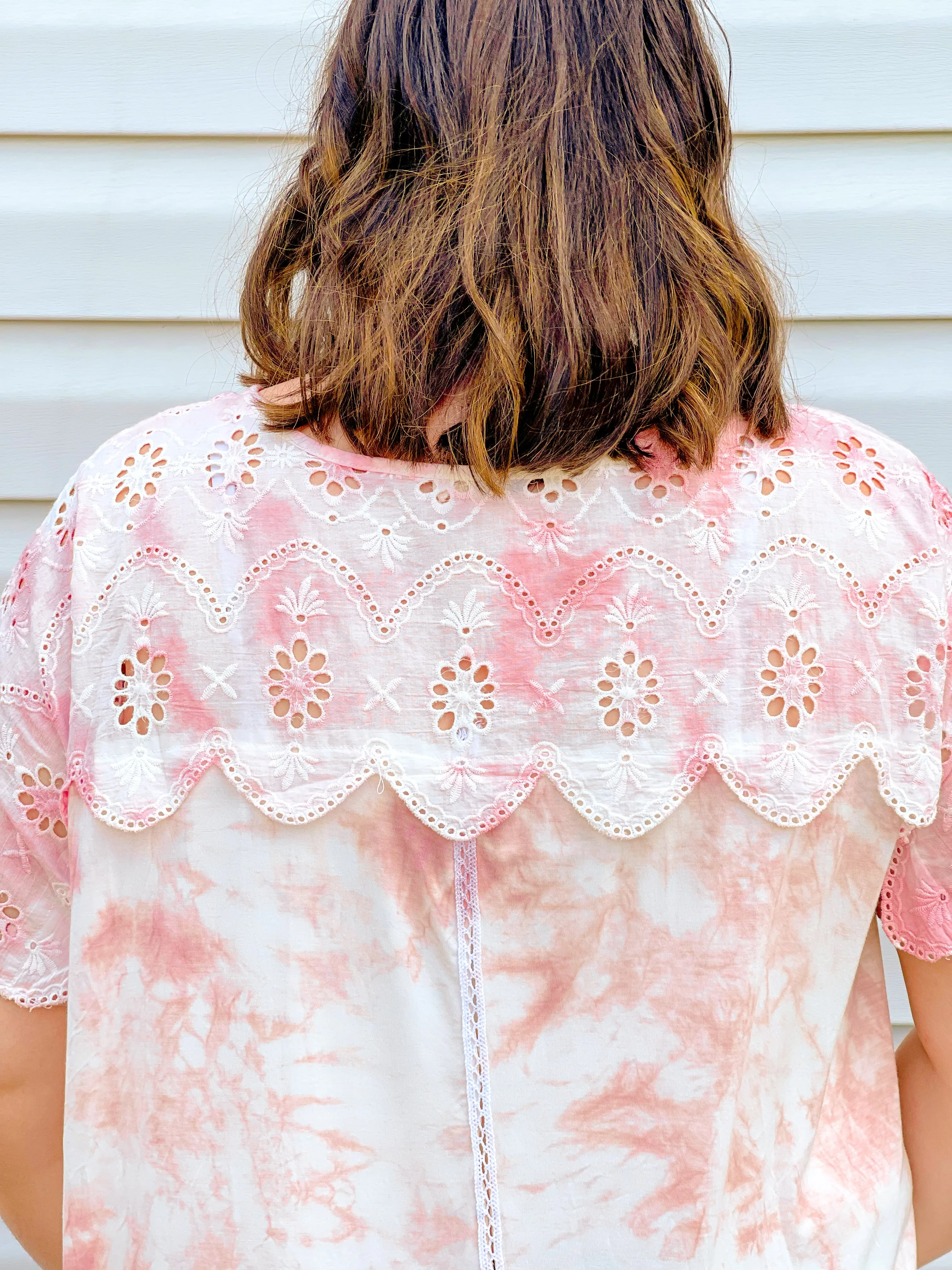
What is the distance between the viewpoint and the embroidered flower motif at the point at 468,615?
0.86 metres

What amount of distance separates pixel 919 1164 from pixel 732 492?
0.70 meters

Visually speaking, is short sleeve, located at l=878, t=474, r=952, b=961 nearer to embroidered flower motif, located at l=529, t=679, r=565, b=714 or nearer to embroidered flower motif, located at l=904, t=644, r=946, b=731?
embroidered flower motif, located at l=904, t=644, r=946, b=731

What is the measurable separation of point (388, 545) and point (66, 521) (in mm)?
272

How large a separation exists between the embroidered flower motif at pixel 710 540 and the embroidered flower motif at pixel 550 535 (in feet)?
0.30

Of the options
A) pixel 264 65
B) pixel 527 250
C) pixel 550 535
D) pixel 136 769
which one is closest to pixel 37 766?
pixel 136 769

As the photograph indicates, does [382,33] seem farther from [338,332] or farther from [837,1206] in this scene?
[837,1206]

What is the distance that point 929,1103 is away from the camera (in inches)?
44.1

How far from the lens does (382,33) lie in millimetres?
906

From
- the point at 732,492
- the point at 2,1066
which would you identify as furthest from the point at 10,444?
the point at 732,492

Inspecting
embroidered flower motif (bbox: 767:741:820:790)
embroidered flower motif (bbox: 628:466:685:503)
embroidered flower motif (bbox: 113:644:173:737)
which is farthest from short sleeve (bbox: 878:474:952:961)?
embroidered flower motif (bbox: 113:644:173:737)

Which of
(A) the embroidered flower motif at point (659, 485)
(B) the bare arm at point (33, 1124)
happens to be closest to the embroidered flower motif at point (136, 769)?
(B) the bare arm at point (33, 1124)

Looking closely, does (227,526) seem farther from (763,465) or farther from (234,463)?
(763,465)

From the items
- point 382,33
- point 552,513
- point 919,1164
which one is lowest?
point 919,1164

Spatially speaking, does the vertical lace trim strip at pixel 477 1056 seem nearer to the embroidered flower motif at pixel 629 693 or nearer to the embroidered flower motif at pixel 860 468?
the embroidered flower motif at pixel 629 693
